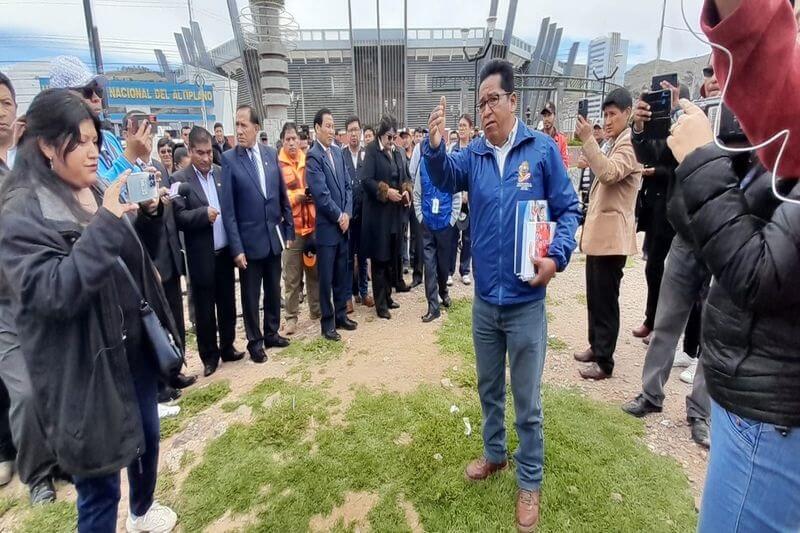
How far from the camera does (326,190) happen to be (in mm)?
4578

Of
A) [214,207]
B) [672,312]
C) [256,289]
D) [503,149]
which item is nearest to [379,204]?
[256,289]

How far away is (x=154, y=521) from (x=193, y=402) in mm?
1368

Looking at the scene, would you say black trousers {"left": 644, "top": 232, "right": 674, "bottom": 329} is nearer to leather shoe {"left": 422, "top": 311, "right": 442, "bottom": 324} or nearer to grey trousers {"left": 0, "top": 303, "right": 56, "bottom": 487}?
leather shoe {"left": 422, "top": 311, "right": 442, "bottom": 324}

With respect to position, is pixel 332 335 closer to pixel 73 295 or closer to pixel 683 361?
pixel 73 295

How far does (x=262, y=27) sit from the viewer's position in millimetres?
18828

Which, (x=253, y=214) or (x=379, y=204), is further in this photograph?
(x=379, y=204)

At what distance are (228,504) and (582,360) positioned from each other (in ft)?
10.5

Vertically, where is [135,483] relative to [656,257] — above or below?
below

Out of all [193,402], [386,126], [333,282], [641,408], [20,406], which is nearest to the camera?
[20,406]

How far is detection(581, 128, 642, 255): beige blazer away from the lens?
3.28m

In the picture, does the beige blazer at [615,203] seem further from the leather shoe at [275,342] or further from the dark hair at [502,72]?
the leather shoe at [275,342]

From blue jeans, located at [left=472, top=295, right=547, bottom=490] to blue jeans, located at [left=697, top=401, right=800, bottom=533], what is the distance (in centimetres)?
102

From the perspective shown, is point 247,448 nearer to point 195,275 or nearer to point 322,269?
point 195,275

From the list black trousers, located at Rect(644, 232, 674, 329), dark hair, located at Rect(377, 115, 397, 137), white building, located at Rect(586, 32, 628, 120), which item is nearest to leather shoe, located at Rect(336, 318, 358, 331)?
dark hair, located at Rect(377, 115, 397, 137)
